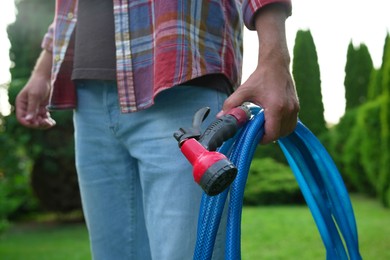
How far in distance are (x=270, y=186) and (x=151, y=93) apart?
27.1 ft

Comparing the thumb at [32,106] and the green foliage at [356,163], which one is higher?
the thumb at [32,106]

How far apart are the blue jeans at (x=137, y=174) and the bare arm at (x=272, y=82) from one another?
0.52ft

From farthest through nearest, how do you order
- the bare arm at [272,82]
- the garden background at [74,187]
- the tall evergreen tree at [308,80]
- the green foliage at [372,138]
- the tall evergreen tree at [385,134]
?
the tall evergreen tree at [308,80] → the green foliage at [372,138] → the tall evergreen tree at [385,134] → the garden background at [74,187] → the bare arm at [272,82]

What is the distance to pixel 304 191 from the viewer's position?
1.51 metres

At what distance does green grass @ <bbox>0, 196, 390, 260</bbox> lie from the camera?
16.6 feet

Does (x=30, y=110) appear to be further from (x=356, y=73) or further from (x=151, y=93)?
(x=356, y=73)

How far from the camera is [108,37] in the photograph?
1346 mm

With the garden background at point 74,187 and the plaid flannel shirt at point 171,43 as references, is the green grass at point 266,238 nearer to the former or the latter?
the garden background at point 74,187

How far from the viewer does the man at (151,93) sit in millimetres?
1139

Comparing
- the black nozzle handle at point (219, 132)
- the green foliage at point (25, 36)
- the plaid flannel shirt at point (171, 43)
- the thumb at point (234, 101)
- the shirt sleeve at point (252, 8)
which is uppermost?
the shirt sleeve at point (252, 8)

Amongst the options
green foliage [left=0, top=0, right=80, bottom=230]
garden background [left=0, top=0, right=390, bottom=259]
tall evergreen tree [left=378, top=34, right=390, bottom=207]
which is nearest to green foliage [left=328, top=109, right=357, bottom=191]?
garden background [left=0, top=0, right=390, bottom=259]

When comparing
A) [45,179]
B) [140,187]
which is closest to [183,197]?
[140,187]

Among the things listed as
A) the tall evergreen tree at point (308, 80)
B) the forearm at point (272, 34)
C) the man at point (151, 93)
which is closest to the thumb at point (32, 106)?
the man at point (151, 93)

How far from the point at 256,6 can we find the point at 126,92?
359 millimetres
